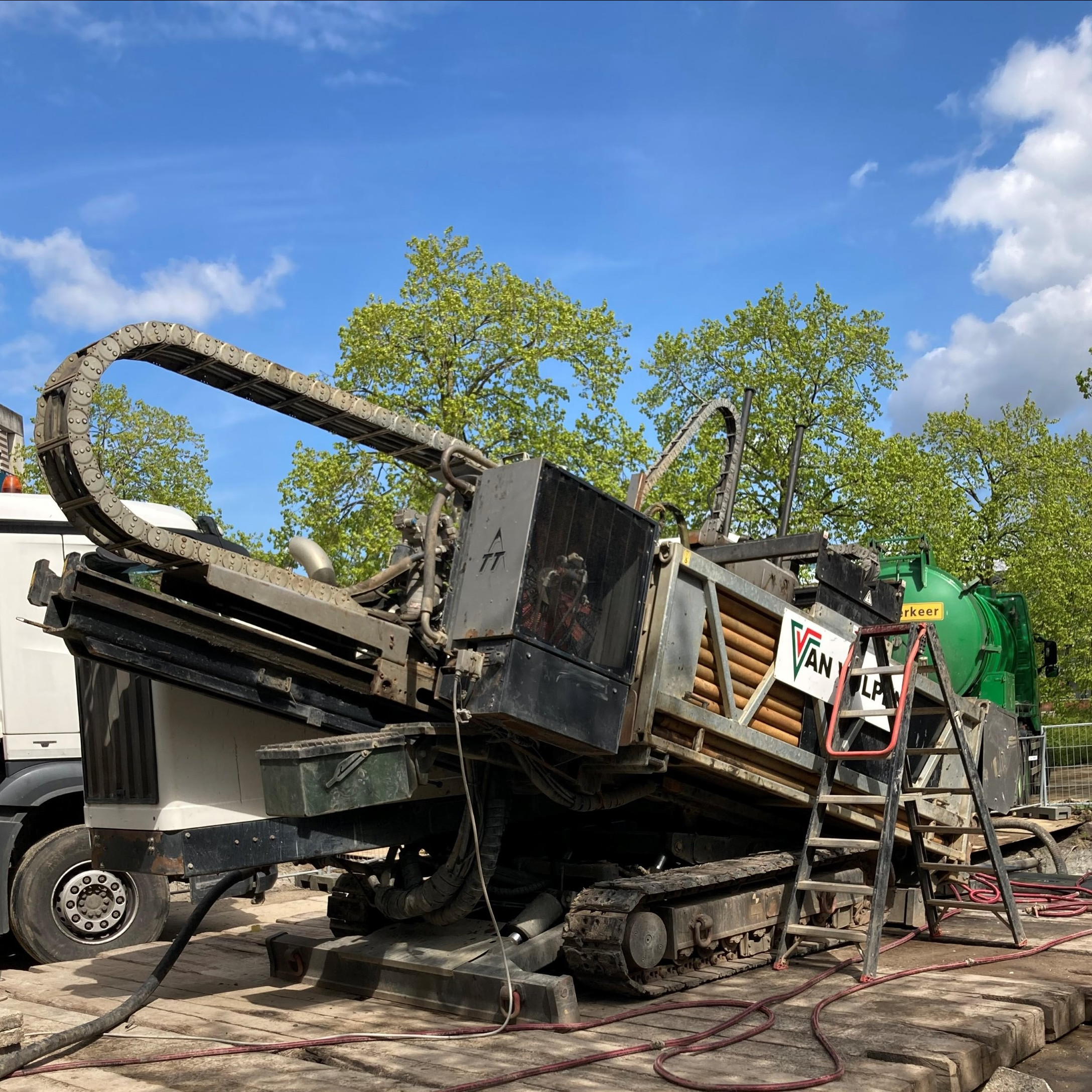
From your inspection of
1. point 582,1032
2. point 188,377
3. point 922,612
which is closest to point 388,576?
point 188,377

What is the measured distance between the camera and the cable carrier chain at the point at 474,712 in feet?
18.0

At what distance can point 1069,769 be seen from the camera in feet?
59.9

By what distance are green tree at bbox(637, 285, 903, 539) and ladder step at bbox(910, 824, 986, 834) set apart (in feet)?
52.9

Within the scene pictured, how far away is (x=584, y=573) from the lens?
229 inches

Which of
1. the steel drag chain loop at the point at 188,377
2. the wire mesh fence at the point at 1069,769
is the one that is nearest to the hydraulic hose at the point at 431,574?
the steel drag chain loop at the point at 188,377

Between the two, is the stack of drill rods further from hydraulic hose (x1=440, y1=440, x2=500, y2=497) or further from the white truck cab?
the white truck cab

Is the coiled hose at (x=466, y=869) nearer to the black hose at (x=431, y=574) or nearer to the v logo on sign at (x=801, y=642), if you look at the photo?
the black hose at (x=431, y=574)

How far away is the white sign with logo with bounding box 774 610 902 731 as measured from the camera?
A: 7094 millimetres

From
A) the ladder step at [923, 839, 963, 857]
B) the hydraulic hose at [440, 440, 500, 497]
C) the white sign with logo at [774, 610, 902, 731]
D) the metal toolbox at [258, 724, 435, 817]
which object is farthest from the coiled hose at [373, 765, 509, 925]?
the ladder step at [923, 839, 963, 857]

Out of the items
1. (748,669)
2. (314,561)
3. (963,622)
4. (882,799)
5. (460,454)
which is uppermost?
(460,454)

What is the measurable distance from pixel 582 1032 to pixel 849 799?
97.0 inches

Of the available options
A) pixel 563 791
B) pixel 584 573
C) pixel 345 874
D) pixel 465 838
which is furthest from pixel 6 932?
pixel 584 573

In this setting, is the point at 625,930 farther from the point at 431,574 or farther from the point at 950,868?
the point at 950,868

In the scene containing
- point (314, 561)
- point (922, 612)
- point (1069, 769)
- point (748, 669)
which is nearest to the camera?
point (314, 561)
